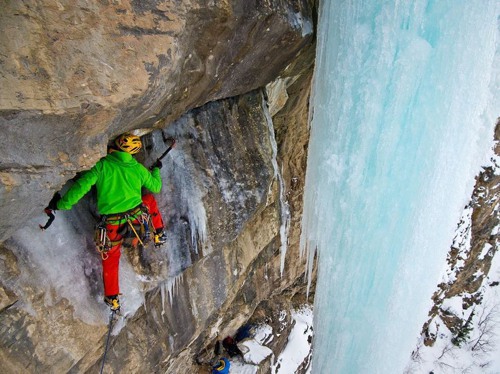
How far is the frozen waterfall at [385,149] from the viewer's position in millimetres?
3658

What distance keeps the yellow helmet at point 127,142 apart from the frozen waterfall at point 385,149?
79.4 inches

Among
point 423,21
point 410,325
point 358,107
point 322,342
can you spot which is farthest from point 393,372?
point 423,21

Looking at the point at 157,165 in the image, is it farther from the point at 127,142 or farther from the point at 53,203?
the point at 53,203

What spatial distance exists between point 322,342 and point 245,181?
3.47 meters

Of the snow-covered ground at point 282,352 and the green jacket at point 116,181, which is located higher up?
the green jacket at point 116,181

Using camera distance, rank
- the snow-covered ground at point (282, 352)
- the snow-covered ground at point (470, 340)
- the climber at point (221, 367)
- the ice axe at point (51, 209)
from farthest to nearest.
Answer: the snow-covered ground at point (470, 340)
the snow-covered ground at point (282, 352)
the climber at point (221, 367)
the ice axe at point (51, 209)

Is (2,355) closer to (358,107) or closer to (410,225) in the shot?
(358,107)

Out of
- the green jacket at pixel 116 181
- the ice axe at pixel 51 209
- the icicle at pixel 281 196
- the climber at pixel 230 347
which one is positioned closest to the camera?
the ice axe at pixel 51 209

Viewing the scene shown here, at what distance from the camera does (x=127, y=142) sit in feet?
8.32

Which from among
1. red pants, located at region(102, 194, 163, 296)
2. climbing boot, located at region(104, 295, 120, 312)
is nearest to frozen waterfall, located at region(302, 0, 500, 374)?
red pants, located at region(102, 194, 163, 296)

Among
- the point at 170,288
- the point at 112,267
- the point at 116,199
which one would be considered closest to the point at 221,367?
the point at 170,288

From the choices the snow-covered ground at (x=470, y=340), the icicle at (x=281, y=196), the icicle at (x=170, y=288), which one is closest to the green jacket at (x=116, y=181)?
the icicle at (x=170, y=288)

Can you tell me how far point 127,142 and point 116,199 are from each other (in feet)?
1.40

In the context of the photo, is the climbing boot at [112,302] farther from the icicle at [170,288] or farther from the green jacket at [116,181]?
the green jacket at [116,181]
